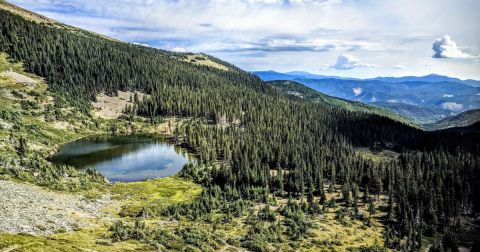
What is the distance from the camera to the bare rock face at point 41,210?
6925cm

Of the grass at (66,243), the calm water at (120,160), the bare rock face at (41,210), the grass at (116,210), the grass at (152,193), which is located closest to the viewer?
the grass at (66,243)

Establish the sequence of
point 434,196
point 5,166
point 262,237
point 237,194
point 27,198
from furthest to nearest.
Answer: point 434,196 → point 237,194 → point 5,166 → point 262,237 → point 27,198

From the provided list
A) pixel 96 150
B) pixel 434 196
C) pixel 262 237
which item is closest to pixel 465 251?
pixel 434 196

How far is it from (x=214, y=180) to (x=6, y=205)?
79893mm

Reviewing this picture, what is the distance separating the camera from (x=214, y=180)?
14725cm

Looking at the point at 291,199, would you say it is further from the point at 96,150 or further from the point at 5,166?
the point at 96,150

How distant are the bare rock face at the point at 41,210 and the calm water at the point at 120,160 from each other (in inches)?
1773

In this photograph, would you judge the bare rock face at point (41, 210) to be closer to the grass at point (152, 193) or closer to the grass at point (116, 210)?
the grass at point (116, 210)

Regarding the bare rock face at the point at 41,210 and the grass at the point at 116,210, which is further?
the bare rock face at the point at 41,210

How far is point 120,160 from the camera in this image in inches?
6929

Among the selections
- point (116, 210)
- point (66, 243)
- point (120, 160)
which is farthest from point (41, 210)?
point (120, 160)

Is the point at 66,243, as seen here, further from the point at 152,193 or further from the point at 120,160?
the point at 120,160

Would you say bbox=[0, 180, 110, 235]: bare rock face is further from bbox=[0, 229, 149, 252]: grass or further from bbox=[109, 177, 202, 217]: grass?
bbox=[109, 177, 202, 217]: grass

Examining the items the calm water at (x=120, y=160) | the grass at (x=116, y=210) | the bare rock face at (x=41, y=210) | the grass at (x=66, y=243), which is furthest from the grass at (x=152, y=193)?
the grass at (x=66, y=243)
